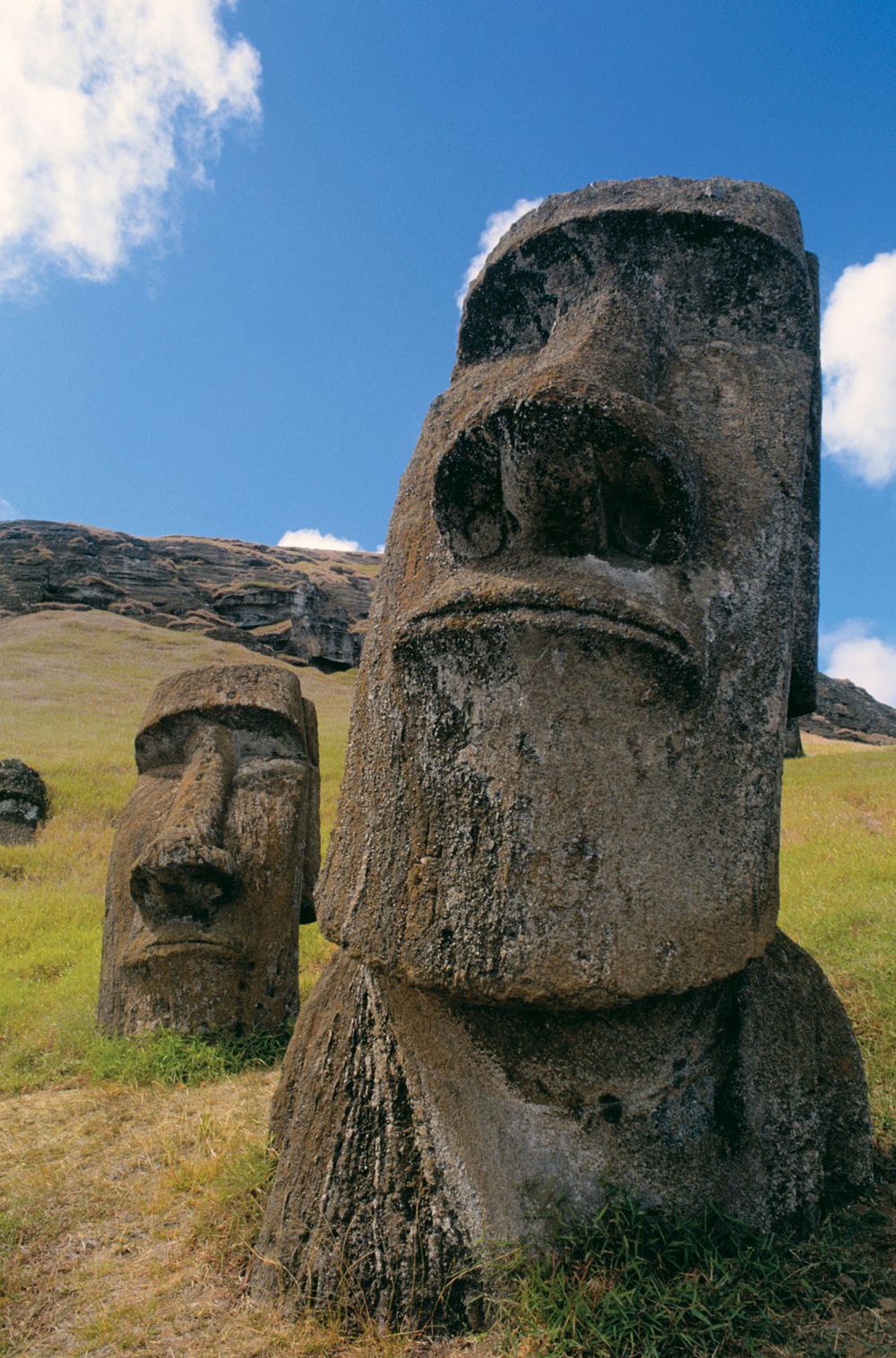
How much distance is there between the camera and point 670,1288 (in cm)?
211

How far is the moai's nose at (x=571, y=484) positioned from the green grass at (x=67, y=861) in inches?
152

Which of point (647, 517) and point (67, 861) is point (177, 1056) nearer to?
point (647, 517)

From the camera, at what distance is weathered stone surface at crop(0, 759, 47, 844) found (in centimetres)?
1282

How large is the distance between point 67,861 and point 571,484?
11.3 m

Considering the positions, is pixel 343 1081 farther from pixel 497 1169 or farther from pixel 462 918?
pixel 462 918

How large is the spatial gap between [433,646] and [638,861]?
0.67 m

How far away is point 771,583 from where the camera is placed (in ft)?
8.08

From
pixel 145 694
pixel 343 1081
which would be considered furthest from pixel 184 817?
pixel 145 694

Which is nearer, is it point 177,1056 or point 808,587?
point 808,587

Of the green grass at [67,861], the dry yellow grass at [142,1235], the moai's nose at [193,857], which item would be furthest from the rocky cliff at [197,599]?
the dry yellow grass at [142,1235]

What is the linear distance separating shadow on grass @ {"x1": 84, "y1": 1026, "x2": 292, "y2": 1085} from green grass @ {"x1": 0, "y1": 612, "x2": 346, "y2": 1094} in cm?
1

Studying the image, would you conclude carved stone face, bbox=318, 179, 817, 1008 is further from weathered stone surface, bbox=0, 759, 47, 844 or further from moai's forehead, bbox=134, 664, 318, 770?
weathered stone surface, bbox=0, 759, 47, 844

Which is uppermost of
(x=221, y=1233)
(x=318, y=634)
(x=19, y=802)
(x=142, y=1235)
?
(x=318, y=634)

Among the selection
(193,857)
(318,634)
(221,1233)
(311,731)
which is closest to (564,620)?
(221,1233)
